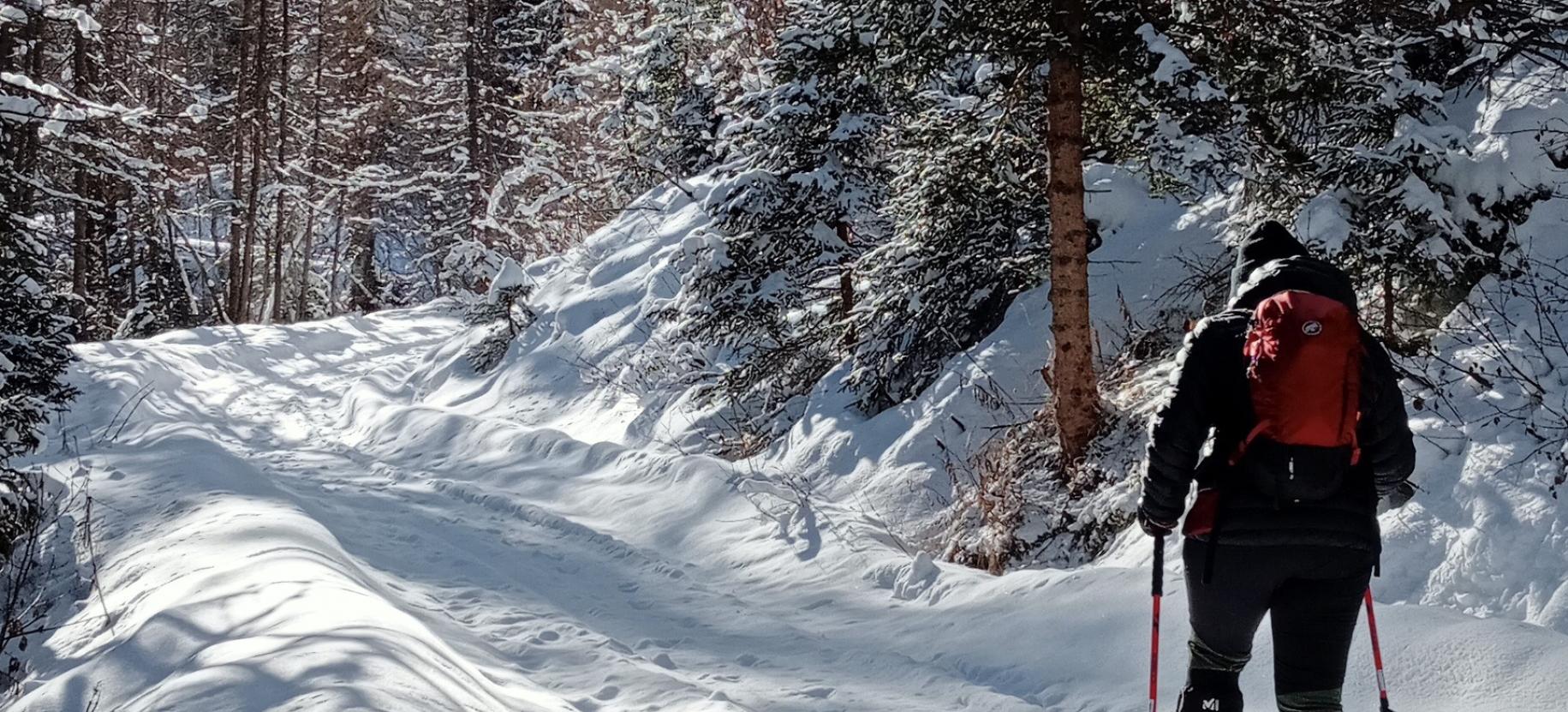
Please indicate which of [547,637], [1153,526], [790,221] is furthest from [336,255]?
[1153,526]

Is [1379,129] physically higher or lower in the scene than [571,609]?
higher

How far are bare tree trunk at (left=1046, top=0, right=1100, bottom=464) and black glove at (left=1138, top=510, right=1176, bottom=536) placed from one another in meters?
4.47

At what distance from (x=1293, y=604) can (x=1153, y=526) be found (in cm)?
49

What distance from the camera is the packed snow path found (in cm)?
466

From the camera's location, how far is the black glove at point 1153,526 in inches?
Result: 143

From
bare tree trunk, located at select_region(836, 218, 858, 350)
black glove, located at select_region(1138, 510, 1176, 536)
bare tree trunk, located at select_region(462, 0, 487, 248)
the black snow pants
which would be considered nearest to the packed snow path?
the black snow pants

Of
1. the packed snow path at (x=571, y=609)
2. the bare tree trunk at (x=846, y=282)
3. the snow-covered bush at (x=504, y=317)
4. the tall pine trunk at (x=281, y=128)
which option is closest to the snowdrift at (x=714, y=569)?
the packed snow path at (x=571, y=609)

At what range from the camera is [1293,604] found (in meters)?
3.40

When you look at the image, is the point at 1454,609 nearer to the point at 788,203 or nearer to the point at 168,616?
the point at 168,616

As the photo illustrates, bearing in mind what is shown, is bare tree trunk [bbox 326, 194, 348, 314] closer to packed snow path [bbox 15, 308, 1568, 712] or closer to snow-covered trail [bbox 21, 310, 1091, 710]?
snow-covered trail [bbox 21, 310, 1091, 710]

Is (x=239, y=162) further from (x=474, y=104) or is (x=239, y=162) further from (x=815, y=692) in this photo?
(x=815, y=692)

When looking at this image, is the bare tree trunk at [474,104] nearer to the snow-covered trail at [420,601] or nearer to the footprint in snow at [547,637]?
the snow-covered trail at [420,601]

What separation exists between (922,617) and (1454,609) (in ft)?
9.15

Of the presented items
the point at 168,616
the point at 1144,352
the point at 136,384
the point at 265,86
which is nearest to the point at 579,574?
the point at 168,616
